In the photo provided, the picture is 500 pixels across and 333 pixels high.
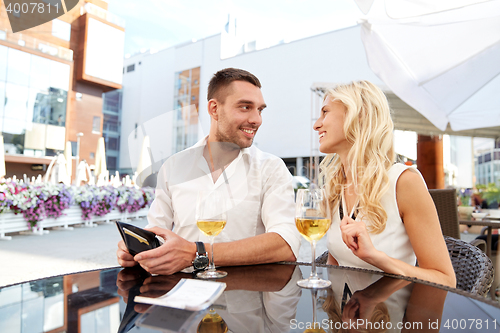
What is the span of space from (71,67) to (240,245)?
69.7ft

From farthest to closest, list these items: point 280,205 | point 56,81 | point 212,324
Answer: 1. point 56,81
2. point 280,205
3. point 212,324

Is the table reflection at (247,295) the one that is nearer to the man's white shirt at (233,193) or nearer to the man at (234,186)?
the man at (234,186)

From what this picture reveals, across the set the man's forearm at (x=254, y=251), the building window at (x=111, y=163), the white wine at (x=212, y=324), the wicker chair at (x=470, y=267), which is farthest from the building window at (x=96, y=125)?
the white wine at (x=212, y=324)

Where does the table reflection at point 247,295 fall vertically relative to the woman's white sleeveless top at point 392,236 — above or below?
below

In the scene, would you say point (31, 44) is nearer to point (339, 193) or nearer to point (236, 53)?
point (236, 53)

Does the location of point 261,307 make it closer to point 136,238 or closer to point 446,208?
point 136,238

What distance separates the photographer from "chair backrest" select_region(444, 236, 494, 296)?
1.23 meters

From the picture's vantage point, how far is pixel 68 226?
26.3 feet

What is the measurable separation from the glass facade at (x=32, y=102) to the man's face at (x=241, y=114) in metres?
17.9

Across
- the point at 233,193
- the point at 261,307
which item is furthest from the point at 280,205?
the point at 261,307

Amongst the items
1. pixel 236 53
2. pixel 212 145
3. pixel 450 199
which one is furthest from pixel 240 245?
pixel 236 53

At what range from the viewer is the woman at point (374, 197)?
117 cm

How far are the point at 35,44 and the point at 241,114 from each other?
1944 centimetres

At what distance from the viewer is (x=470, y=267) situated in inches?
52.2
